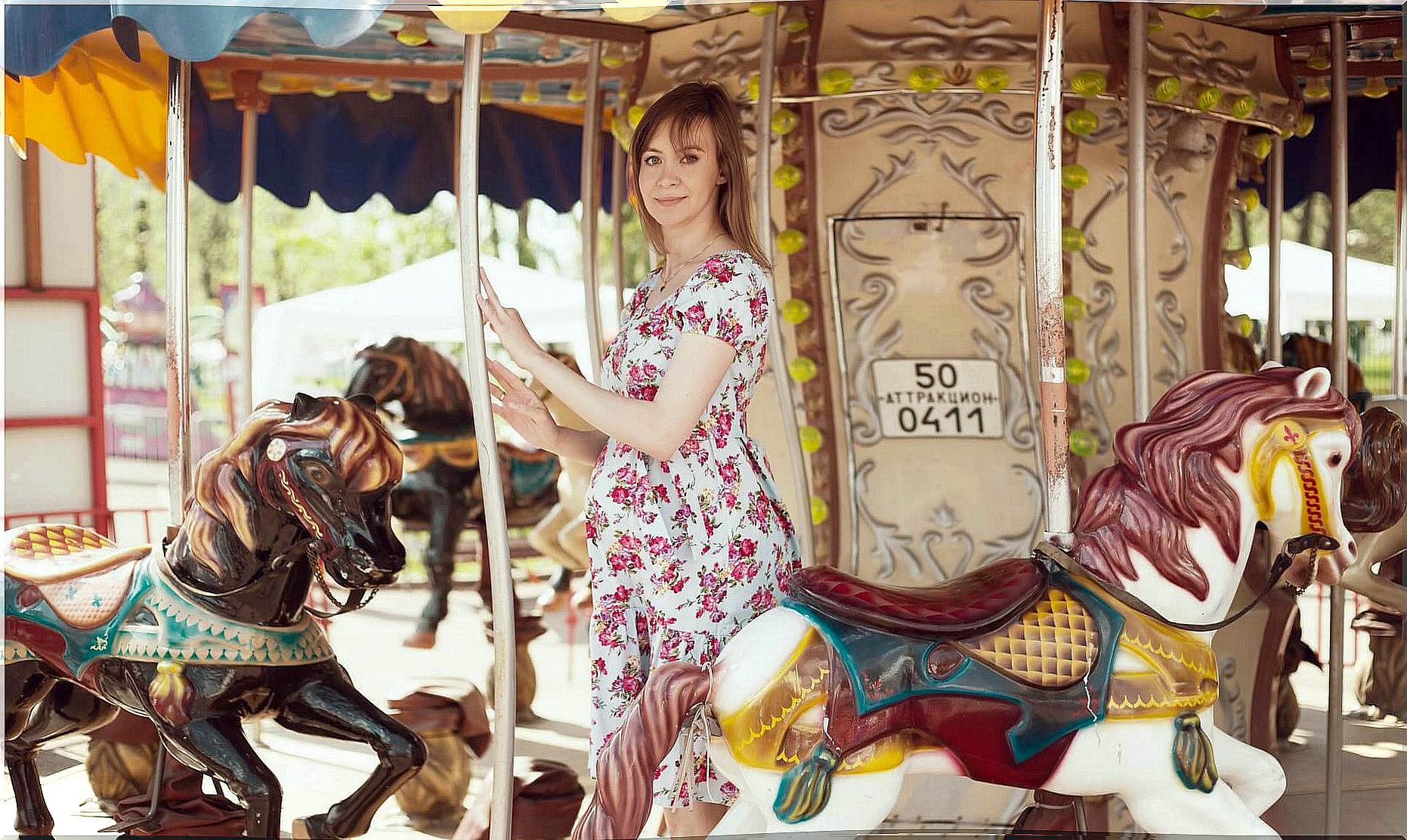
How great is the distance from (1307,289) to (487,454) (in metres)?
8.05

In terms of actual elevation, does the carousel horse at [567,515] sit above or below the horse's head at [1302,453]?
below

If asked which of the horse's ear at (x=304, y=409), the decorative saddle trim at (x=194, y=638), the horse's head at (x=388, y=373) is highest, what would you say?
the horse's head at (x=388, y=373)

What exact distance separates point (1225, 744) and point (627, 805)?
117cm

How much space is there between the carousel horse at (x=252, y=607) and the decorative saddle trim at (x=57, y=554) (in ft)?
0.05

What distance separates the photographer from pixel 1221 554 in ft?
7.66

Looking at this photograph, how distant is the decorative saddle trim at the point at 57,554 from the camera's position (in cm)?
297

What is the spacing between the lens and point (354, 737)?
282 cm

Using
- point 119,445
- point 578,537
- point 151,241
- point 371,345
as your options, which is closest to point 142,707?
point 578,537

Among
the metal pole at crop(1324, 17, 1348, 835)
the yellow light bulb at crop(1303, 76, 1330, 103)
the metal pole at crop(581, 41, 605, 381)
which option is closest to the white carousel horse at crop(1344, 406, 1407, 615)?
the metal pole at crop(1324, 17, 1348, 835)

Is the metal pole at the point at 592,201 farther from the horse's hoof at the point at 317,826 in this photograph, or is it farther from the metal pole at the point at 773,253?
the horse's hoof at the point at 317,826

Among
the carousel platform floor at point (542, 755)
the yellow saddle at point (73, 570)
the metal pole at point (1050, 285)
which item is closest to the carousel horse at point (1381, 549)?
the carousel platform floor at point (542, 755)

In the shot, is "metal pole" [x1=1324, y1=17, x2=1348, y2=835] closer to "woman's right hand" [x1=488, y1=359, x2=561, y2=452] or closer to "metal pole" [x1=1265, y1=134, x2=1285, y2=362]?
"metal pole" [x1=1265, y1=134, x2=1285, y2=362]

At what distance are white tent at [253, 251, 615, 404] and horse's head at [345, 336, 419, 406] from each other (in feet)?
13.0

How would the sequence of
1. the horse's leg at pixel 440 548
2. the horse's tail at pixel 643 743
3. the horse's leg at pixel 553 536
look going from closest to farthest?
the horse's tail at pixel 643 743
the horse's leg at pixel 553 536
the horse's leg at pixel 440 548
